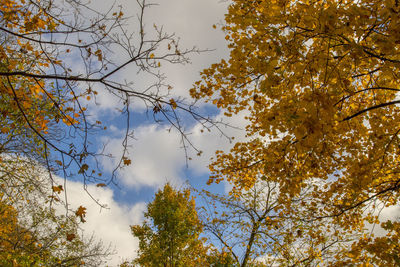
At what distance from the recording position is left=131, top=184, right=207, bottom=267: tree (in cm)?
1396

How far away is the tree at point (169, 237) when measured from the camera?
14.0m

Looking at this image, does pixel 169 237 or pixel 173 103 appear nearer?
pixel 173 103

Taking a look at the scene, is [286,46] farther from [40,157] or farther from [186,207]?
[186,207]

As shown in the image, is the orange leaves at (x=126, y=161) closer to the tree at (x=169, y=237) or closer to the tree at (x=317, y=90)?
the tree at (x=317, y=90)

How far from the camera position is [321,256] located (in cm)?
802

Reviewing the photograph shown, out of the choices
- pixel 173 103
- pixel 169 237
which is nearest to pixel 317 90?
pixel 173 103

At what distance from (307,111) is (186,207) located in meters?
15.8

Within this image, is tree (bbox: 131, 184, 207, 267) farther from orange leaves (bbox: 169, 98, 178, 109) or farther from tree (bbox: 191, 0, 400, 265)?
orange leaves (bbox: 169, 98, 178, 109)

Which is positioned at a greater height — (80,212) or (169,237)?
(169,237)

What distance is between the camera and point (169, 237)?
14336 mm

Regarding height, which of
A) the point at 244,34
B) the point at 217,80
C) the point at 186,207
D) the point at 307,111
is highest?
the point at 186,207

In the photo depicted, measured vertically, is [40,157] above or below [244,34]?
below

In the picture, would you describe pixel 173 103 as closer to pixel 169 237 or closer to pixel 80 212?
pixel 80 212

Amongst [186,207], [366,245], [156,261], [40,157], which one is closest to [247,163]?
[366,245]
